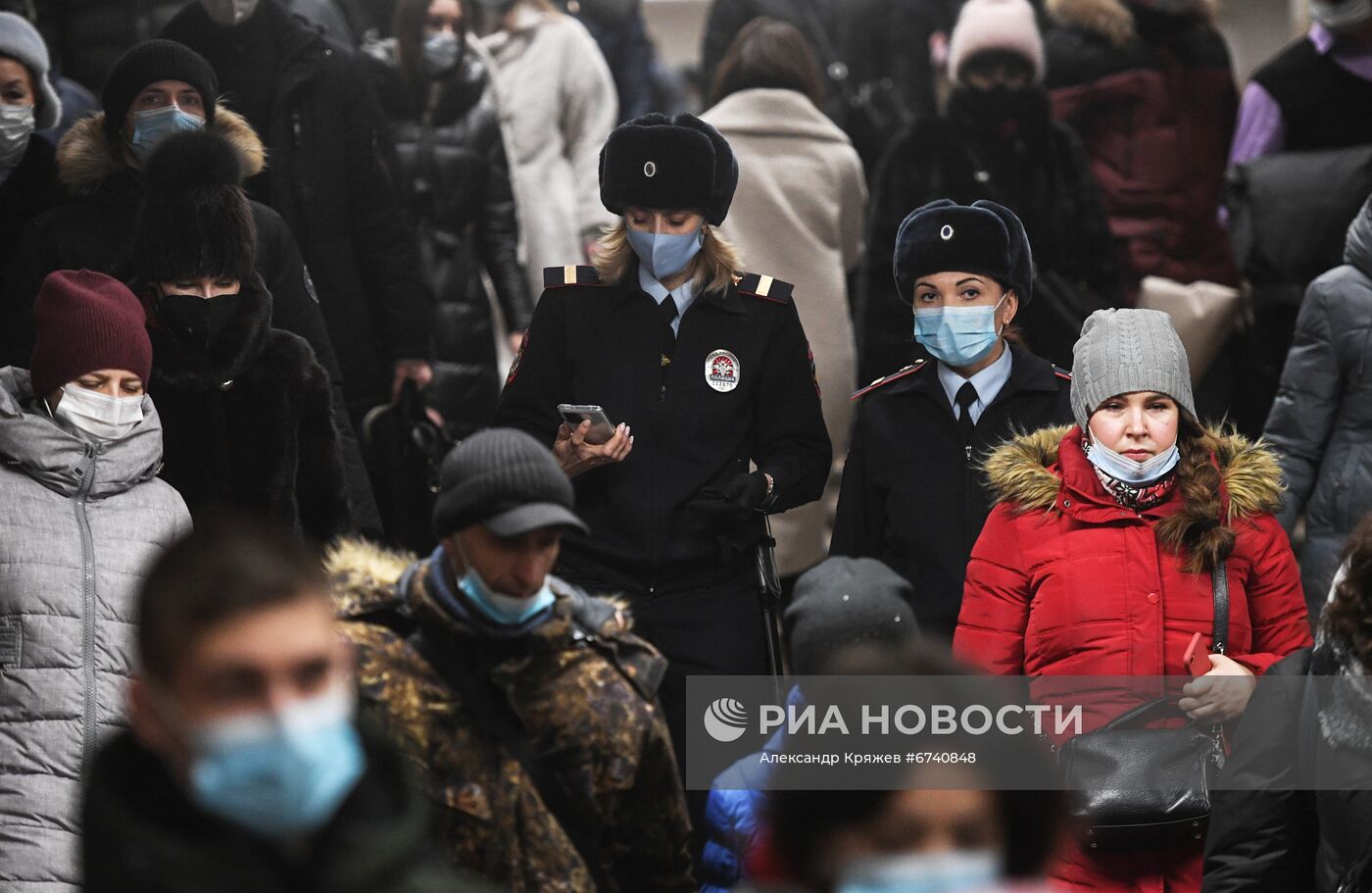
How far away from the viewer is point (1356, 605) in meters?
4.75

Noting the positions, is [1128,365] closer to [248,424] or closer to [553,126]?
[248,424]

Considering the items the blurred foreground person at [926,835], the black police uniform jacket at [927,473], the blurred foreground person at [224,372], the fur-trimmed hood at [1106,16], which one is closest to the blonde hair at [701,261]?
the black police uniform jacket at [927,473]

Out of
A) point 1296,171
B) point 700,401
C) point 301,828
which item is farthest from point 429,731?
point 1296,171

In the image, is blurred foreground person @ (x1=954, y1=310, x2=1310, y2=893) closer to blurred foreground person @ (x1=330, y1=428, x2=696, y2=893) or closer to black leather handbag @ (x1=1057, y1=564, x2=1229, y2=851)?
black leather handbag @ (x1=1057, y1=564, x2=1229, y2=851)

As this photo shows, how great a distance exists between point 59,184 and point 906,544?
122 inches

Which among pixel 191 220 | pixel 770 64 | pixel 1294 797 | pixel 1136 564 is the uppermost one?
pixel 770 64

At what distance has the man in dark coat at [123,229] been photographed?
22.6 ft

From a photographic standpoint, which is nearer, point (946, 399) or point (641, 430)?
point (641, 430)

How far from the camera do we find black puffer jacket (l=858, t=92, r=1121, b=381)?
868cm

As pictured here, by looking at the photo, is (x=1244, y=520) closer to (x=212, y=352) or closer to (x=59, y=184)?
(x=212, y=352)

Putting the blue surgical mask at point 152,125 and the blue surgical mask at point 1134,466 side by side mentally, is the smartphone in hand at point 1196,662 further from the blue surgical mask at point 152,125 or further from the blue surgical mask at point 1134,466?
the blue surgical mask at point 152,125

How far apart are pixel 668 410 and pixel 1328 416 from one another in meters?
2.19

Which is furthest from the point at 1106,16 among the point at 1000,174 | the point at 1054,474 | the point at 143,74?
the point at 143,74

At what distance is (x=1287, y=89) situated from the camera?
8.96 metres
